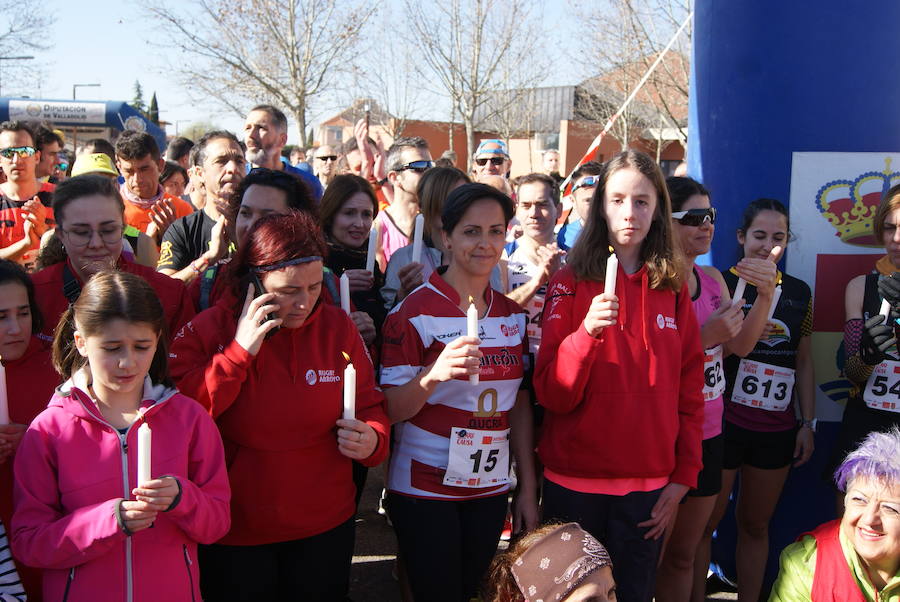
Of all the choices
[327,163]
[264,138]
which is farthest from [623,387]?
[327,163]

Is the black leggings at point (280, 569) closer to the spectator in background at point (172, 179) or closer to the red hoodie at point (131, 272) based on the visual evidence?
the red hoodie at point (131, 272)

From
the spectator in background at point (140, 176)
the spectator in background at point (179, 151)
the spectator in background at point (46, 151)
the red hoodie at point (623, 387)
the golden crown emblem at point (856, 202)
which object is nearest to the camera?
the red hoodie at point (623, 387)

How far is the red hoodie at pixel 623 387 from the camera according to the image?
2.81 metres

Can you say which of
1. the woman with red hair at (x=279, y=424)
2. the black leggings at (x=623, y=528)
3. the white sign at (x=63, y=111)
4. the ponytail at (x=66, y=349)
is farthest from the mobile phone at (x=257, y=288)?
the white sign at (x=63, y=111)

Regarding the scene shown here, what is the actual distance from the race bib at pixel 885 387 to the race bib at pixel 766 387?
36 cm

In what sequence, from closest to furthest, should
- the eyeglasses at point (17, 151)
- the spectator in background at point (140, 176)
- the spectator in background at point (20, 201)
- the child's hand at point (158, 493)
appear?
1. the child's hand at point (158, 493)
2. the spectator in background at point (20, 201)
3. the eyeglasses at point (17, 151)
4. the spectator in background at point (140, 176)

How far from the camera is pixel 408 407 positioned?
9.25ft

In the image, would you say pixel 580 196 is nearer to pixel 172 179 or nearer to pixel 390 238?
pixel 390 238

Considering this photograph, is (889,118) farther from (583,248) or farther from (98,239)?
(98,239)

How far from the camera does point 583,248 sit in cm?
303

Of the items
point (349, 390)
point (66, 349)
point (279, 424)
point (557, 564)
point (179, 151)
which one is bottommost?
point (557, 564)

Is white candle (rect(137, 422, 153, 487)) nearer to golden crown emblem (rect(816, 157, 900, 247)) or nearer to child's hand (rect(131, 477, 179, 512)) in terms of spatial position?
child's hand (rect(131, 477, 179, 512))

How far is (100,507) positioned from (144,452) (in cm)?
32

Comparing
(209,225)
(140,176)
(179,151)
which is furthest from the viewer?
(179,151)
